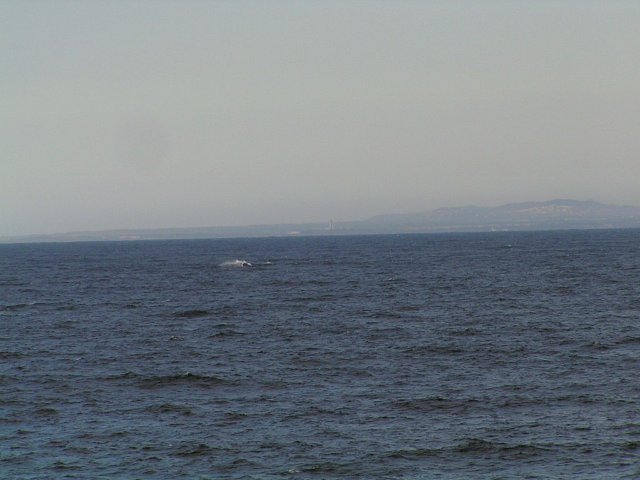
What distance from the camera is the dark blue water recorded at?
101 ft

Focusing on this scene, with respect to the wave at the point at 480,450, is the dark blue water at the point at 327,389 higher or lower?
higher

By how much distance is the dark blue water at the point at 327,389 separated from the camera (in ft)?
101

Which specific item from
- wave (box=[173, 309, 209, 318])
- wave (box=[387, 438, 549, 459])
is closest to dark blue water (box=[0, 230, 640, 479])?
wave (box=[387, 438, 549, 459])

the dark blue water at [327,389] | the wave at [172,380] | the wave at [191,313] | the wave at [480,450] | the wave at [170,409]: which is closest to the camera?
the dark blue water at [327,389]

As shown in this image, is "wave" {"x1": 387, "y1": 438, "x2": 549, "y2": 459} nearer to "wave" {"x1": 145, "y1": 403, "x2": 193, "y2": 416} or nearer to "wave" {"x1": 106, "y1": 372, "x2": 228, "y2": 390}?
"wave" {"x1": 145, "y1": 403, "x2": 193, "y2": 416}

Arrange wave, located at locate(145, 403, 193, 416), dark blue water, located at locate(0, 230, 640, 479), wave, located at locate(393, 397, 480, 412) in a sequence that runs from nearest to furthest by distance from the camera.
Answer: dark blue water, located at locate(0, 230, 640, 479), wave, located at locate(393, 397, 480, 412), wave, located at locate(145, 403, 193, 416)

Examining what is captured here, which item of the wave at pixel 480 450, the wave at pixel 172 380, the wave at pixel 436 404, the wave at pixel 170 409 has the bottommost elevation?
the wave at pixel 480 450

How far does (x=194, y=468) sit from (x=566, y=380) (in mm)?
21800

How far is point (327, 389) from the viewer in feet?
139

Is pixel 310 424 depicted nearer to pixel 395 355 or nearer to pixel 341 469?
pixel 341 469

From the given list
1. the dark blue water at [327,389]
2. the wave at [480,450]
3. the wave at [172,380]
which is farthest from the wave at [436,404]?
the wave at [172,380]

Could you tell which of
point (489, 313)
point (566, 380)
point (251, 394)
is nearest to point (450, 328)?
point (489, 313)

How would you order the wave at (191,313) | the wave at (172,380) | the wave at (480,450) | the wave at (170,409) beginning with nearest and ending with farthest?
1. the wave at (480,450)
2. the wave at (170,409)
3. the wave at (172,380)
4. the wave at (191,313)

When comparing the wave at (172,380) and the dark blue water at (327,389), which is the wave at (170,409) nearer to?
the dark blue water at (327,389)
